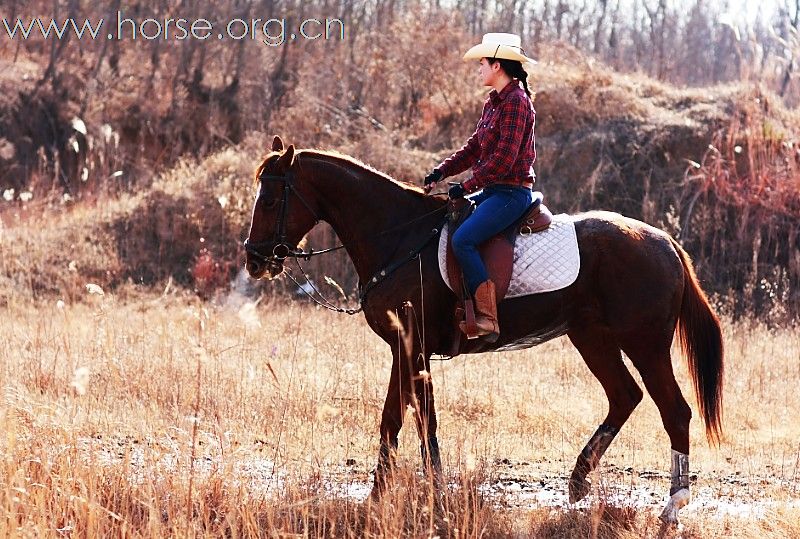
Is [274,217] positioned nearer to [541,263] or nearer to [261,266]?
[261,266]

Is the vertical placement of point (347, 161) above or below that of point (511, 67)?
below

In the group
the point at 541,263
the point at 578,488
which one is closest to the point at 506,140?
the point at 541,263

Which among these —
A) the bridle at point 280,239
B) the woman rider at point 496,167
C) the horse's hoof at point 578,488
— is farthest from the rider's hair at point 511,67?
the horse's hoof at point 578,488

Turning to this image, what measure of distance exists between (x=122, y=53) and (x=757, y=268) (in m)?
15.9

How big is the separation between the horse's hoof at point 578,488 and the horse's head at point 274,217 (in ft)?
7.60

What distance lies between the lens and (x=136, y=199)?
52.7 feet

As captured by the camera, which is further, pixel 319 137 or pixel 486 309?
pixel 319 137

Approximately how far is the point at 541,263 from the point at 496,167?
2.21 ft

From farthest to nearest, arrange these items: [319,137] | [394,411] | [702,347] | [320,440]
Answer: [319,137]
[320,440]
[702,347]
[394,411]

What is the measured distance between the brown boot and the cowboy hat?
144 centimetres

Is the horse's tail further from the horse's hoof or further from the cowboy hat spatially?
the cowboy hat

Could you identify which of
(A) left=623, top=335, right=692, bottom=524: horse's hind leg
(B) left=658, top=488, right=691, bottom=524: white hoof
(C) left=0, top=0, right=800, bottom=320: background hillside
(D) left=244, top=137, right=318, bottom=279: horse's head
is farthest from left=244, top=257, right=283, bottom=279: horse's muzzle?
(C) left=0, top=0, right=800, bottom=320: background hillside

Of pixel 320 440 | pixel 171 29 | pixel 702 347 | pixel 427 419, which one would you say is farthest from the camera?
pixel 171 29

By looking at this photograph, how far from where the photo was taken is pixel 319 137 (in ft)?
58.6
